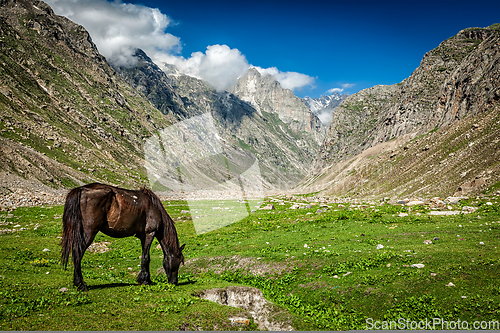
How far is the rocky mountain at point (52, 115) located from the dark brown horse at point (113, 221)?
5693cm

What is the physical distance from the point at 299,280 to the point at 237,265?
477 cm

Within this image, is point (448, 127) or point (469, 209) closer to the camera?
point (469, 209)

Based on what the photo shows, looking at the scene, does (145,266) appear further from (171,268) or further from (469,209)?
(469,209)

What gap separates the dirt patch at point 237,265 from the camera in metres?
16.2

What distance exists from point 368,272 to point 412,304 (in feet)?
10.0

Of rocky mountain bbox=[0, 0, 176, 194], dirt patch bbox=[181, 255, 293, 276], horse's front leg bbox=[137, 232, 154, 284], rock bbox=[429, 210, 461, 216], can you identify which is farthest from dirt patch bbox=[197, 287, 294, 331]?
rocky mountain bbox=[0, 0, 176, 194]

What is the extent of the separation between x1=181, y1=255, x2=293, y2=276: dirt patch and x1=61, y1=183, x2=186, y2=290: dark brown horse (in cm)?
498

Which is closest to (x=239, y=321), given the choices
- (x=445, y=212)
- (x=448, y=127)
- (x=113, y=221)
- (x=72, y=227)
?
(x=113, y=221)

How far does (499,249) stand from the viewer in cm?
1381

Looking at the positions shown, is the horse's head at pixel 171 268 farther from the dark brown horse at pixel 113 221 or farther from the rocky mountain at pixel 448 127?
the rocky mountain at pixel 448 127

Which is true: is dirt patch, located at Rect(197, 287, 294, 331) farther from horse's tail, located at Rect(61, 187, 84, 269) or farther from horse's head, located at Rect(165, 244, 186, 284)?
horse's tail, located at Rect(61, 187, 84, 269)

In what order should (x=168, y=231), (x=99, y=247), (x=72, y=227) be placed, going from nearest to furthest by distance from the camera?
1. (x=72, y=227)
2. (x=168, y=231)
3. (x=99, y=247)

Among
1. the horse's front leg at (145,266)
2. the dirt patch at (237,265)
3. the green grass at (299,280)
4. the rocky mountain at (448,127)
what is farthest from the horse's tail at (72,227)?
the rocky mountain at (448,127)

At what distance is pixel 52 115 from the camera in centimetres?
12900
